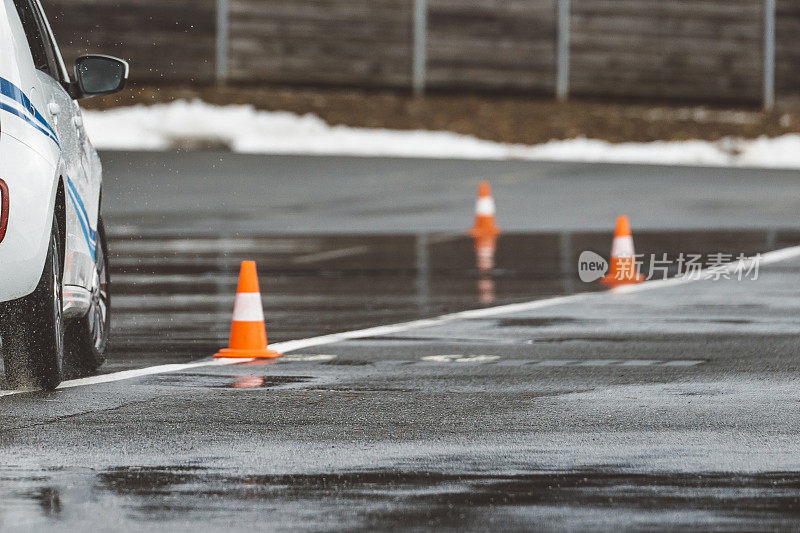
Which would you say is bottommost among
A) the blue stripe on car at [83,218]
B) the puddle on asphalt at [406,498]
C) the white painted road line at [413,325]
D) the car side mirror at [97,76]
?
the white painted road line at [413,325]

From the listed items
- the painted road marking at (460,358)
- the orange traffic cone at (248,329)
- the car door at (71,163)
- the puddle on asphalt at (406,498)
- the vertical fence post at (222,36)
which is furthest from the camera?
the vertical fence post at (222,36)

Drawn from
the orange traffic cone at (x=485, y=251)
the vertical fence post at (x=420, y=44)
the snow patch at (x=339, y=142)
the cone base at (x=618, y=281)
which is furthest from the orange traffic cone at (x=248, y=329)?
the vertical fence post at (x=420, y=44)

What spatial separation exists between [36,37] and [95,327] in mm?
1718

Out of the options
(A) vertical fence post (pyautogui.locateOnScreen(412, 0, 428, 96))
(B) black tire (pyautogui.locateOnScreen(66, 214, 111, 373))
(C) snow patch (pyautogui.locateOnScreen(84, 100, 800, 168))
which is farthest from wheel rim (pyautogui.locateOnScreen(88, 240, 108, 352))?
(A) vertical fence post (pyautogui.locateOnScreen(412, 0, 428, 96))

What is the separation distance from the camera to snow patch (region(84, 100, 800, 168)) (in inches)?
1342

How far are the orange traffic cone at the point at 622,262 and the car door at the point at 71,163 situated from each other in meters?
6.80

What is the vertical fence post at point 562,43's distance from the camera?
3625cm

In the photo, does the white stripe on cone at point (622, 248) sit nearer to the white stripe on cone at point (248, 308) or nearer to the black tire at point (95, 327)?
the white stripe on cone at point (248, 308)

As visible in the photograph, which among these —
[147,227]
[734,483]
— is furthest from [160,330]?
[147,227]

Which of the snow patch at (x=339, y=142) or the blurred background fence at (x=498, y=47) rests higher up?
the blurred background fence at (x=498, y=47)

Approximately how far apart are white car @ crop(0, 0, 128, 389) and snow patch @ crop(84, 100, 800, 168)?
22.3m

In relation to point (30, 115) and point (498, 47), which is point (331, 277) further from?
point (498, 47)

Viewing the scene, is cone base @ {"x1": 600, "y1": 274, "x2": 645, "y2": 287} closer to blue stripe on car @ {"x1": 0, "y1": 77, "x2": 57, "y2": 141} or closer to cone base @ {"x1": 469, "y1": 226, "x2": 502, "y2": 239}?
cone base @ {"x1": 469, "y1": 226, "x2": 502, "y2": 239}

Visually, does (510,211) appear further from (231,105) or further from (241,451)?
(241,451)
